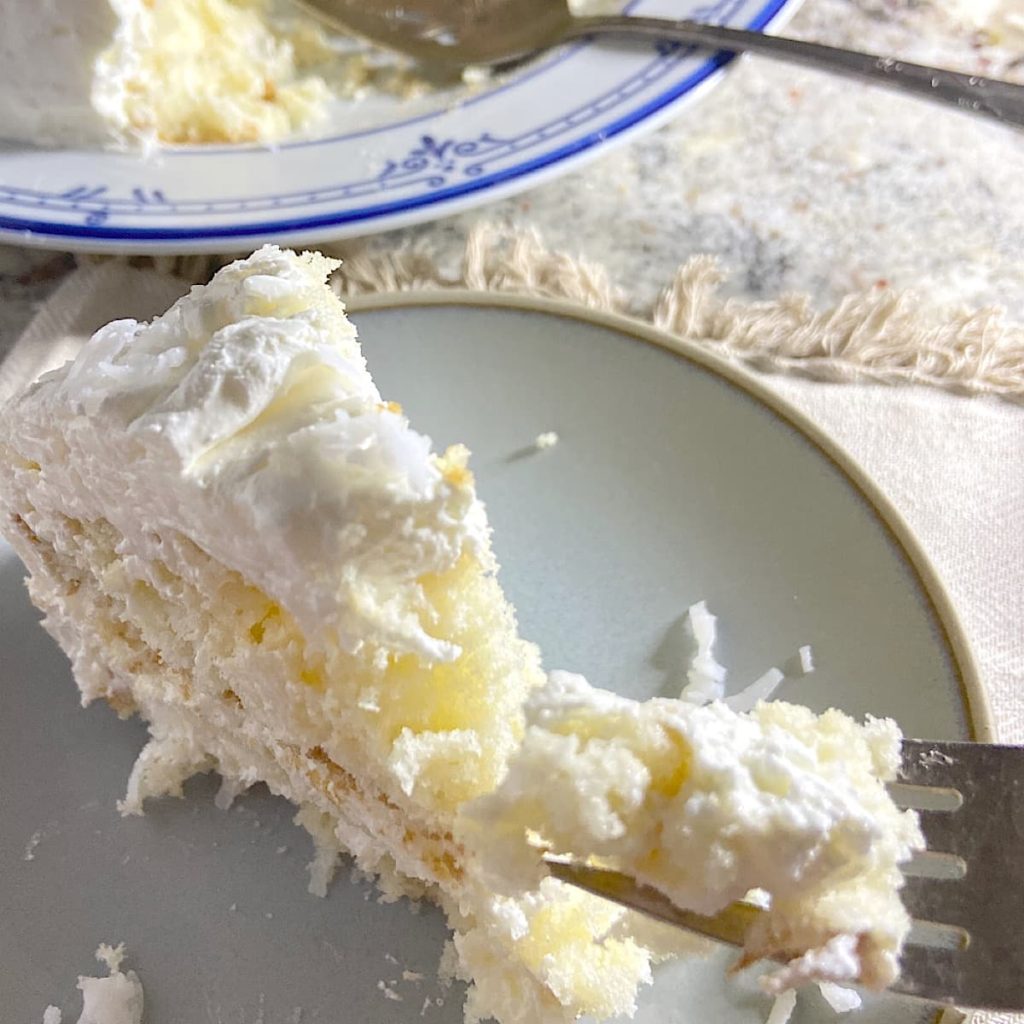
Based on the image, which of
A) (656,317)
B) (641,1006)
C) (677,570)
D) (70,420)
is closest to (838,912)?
(641,1006)

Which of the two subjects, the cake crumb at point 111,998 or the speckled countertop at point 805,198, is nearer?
the cake crumb at point 111,998

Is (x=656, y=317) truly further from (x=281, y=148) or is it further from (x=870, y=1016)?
(x=870, y=1016)

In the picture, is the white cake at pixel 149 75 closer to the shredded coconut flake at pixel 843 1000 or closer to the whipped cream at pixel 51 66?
the whipped cream at pixel 51 66

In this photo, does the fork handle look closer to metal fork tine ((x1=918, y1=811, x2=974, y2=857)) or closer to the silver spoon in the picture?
the silver spoon

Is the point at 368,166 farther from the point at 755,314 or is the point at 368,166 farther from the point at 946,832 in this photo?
the point at 946,832

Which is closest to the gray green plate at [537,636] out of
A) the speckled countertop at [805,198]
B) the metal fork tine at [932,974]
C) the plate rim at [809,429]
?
the plate rim at [809,429]

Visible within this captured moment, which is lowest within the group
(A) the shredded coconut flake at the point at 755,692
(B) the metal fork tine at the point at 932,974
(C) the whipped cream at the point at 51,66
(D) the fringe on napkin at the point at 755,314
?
(B) the metal fork tine at the point at 932,974

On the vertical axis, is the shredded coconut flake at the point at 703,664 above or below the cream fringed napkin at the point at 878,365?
below

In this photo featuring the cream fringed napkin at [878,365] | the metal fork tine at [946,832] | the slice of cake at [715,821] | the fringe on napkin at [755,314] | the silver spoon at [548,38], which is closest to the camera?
the slice of cake at [715,821]

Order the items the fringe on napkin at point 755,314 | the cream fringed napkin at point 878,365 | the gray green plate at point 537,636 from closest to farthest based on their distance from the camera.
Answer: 1. the gray green plate at point 537,636
2. the cream fringed napkin at point 878,365
3. the fringe on napkin at point 755,314
